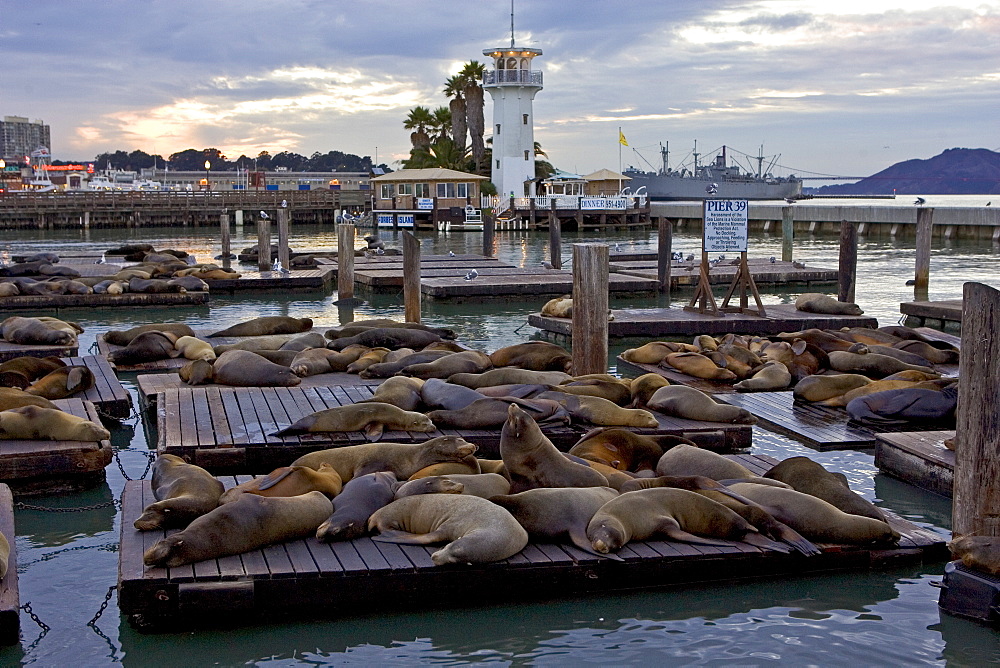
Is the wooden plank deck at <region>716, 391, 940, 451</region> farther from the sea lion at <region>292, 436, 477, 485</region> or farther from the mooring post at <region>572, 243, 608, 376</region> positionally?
the sea lion at <region>292, 436, 477, 485</region>

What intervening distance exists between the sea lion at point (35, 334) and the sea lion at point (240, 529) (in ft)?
25.7

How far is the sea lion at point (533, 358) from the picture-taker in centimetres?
1002

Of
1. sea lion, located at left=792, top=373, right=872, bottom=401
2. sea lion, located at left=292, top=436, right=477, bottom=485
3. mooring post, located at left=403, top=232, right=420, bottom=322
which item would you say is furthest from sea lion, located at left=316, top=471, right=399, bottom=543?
mooring post, located at left=403, top=232, right=420, bottom=322

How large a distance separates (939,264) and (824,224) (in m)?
18.4

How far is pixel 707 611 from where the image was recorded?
5266 mm

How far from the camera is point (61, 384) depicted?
30.0 ft

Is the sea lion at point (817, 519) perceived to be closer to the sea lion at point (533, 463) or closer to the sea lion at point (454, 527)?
the sea lion at point (533, 463)

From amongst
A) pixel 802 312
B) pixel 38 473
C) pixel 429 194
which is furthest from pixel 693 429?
pixel 429 194

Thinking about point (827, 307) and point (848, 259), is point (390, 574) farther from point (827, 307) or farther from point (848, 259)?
point (848, 259)

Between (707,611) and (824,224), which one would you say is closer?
(707,611)

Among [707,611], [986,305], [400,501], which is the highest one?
[986,305]

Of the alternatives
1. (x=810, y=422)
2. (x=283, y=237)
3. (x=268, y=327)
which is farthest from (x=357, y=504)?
(x=283, y=237)

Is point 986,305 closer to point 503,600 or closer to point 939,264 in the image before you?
point 503,600

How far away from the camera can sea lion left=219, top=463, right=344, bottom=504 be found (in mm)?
5621
